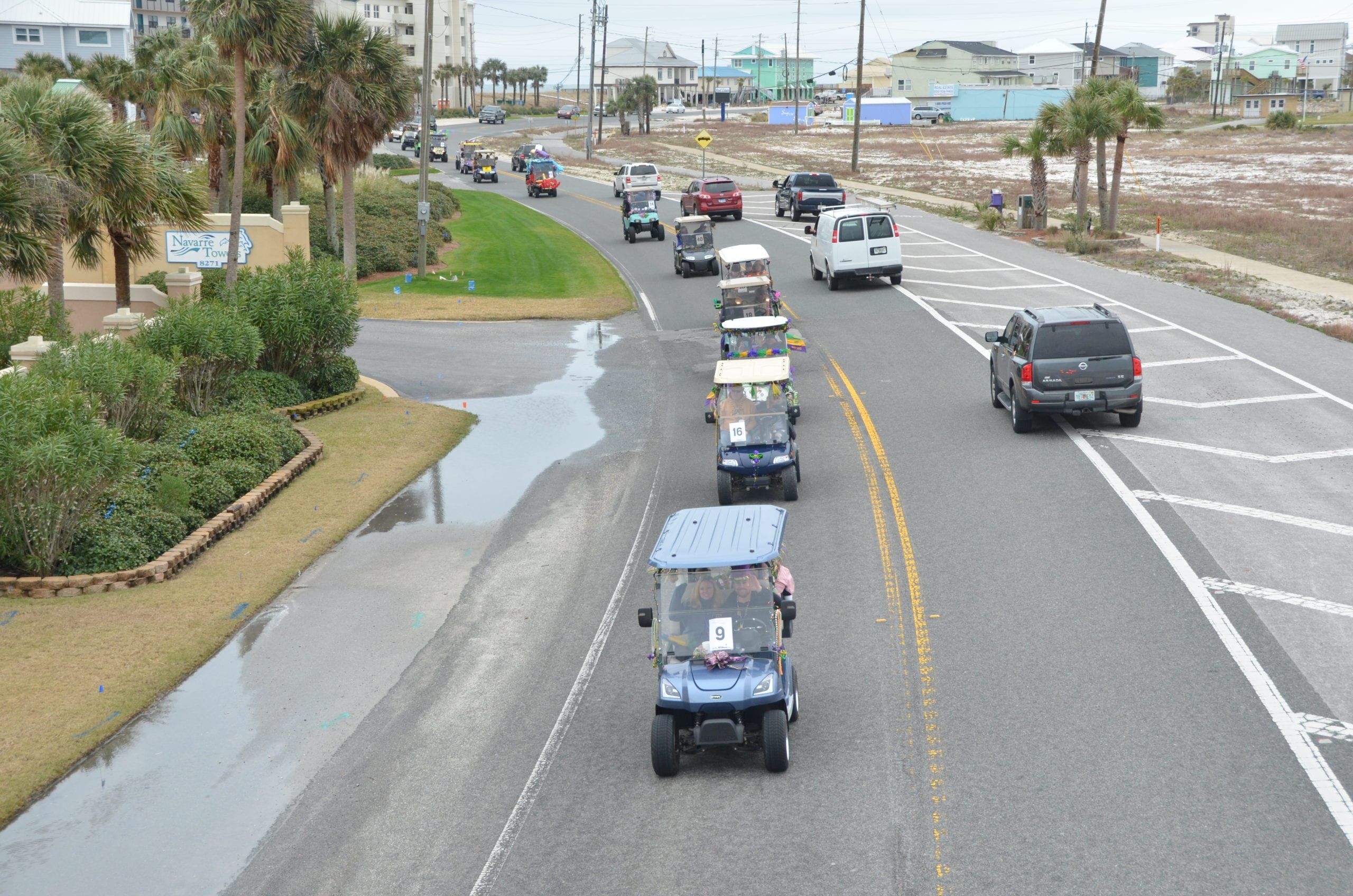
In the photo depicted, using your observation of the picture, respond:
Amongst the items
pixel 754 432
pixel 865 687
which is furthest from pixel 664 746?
pixel 754 432

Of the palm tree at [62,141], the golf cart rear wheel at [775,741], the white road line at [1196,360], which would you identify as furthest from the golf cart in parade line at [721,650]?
the palm tree at [62,141]

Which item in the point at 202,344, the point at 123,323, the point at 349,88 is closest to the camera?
the point at 202,344

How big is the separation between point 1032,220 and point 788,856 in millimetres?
43668

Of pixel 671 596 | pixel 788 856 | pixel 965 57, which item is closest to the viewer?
pixel 788 856

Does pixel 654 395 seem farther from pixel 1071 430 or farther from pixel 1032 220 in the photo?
pixel 1032 220

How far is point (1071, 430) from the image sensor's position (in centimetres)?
2097

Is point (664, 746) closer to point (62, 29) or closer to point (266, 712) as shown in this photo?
point (266, 712)

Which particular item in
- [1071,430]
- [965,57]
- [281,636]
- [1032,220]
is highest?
[965,57]

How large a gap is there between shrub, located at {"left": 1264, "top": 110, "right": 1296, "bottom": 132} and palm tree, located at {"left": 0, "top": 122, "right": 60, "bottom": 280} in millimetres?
113225

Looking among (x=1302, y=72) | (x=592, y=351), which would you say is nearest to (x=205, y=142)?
(x=592, y=351)

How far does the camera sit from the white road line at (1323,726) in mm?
10633

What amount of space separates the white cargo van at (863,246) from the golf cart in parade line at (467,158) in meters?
52.8

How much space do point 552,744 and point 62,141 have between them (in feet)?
59.1

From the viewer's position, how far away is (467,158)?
3462 inches
